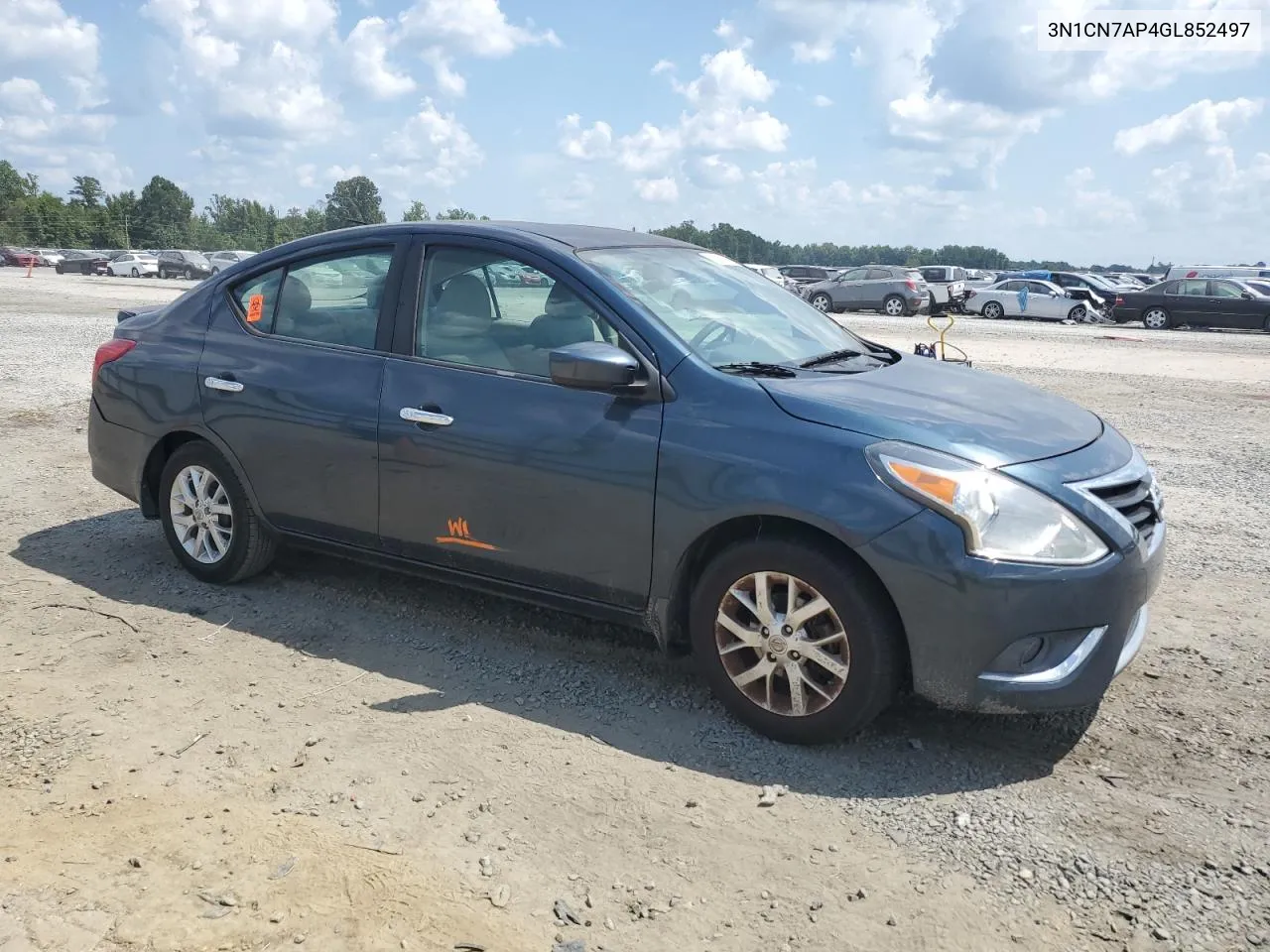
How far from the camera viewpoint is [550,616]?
16.5 feet

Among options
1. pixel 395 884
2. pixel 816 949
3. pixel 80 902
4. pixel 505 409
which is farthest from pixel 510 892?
pixel 505 409

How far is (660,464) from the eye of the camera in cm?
389

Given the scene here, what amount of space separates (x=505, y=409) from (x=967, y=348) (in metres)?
17.6

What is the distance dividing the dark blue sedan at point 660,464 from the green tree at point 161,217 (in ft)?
336

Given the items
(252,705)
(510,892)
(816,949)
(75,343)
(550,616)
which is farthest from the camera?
(75,343)

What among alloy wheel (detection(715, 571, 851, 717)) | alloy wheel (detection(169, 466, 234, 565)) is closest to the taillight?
alloy wheel (detection(169, 466, 234, 565))

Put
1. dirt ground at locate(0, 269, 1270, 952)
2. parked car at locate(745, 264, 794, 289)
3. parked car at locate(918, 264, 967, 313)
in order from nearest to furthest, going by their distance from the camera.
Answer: dirt ground at locate(0, 269, 1270, 952) → parked car at locate(745, 264, 794, 289) → parked car at locate(918, 264, 967, 313)

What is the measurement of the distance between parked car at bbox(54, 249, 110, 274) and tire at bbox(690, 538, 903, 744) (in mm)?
62293

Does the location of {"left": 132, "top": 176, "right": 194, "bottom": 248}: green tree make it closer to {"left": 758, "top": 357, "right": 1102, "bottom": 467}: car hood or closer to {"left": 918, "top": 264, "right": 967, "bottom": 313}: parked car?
{"left": 918, "top": 264, "right": 967, "bottom": 313}: parked car

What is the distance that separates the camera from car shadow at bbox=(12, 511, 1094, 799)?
12.1ft

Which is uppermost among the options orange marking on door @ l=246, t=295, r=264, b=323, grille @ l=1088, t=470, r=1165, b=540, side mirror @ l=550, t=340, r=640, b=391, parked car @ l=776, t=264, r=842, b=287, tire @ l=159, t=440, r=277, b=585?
parked car @ l=776, t=264, r=842, b=287

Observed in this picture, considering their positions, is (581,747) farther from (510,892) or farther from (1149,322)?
(1149,322)

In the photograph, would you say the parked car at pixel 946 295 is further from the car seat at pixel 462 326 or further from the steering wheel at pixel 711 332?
the car seat at pixel 462 326

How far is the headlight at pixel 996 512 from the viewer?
134 inches
